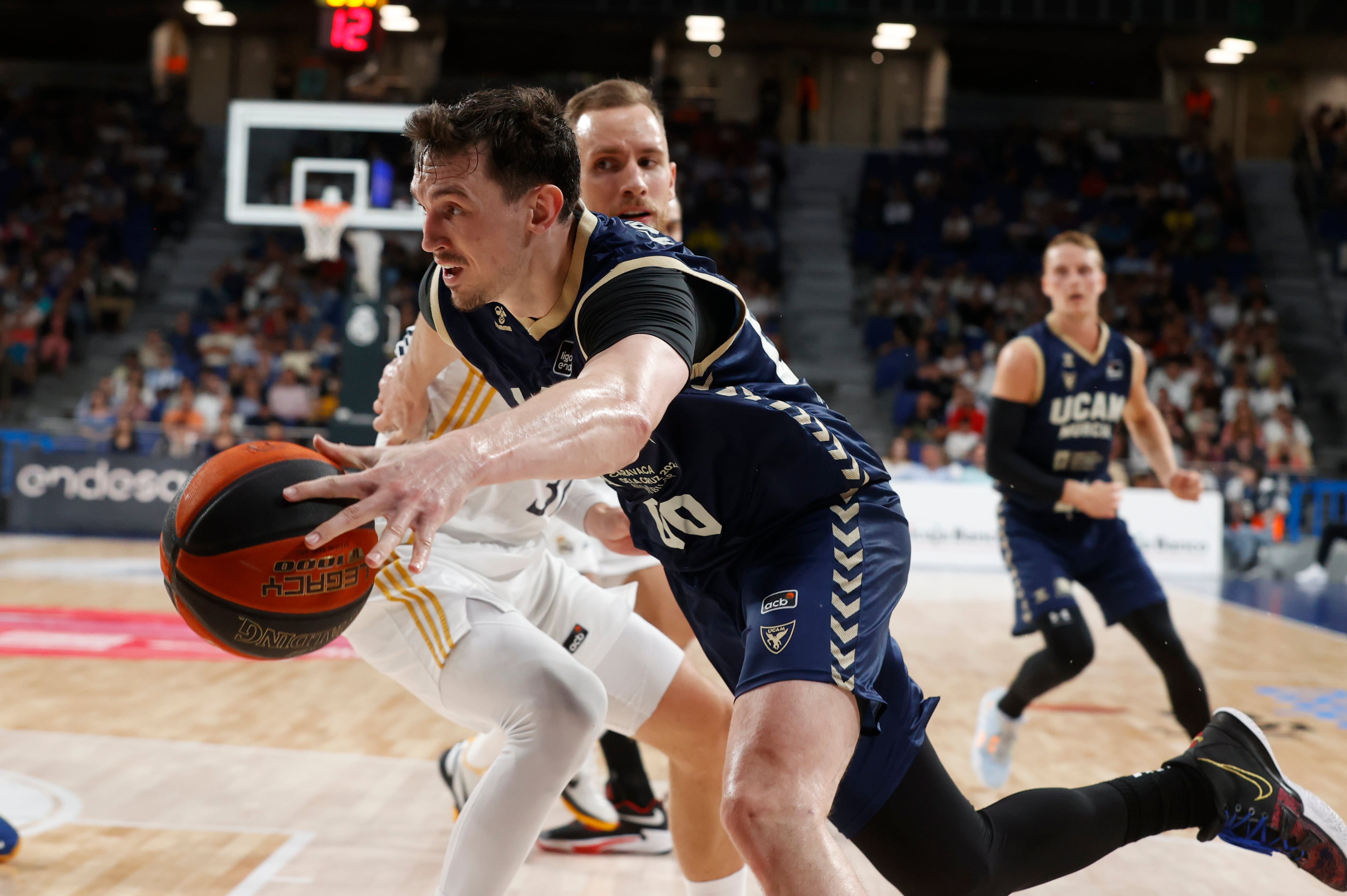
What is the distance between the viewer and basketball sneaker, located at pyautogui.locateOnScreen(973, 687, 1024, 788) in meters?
4.53

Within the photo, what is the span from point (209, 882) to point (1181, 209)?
19.8 meters

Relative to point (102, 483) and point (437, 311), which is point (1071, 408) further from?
point (102, 483)

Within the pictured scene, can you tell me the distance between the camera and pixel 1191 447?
14648 mm

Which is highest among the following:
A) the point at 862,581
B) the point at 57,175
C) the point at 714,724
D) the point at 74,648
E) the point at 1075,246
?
the point at 57,175

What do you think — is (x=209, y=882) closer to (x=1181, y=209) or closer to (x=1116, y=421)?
(x=1116, y=421)

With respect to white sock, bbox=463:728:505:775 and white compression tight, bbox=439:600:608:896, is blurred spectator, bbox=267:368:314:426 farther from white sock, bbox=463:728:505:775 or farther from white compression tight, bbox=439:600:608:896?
white compression tight, bbox=439:600:608:896

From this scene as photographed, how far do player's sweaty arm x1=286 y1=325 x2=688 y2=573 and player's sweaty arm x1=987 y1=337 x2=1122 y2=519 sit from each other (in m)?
3.07

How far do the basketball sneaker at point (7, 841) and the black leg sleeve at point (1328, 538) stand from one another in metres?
12.5

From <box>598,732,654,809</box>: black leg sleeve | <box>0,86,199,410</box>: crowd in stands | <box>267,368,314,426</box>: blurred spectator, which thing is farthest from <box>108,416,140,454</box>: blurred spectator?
<box>598,732,654,809</box>: black leg sleeve

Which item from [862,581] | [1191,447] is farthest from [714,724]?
[1191,447]

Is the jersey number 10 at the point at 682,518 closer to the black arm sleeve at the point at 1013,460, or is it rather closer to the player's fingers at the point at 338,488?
the player's fingers at the point at 338,488

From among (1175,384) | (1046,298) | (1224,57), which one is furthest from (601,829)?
(1224,57)

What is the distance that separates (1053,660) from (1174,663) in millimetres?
451

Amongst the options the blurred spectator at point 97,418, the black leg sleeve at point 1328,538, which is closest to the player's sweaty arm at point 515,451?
the black leg sleeve at point 1328,538
